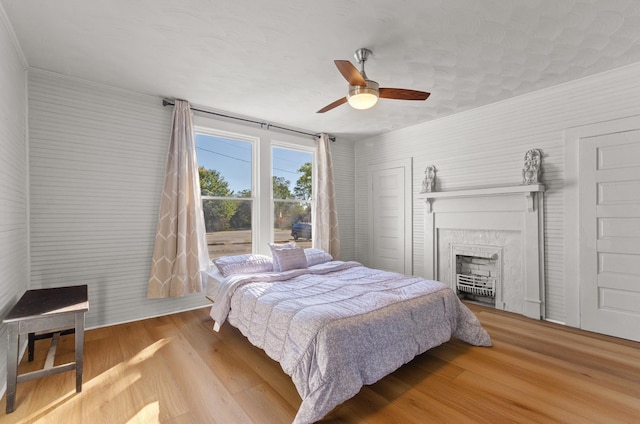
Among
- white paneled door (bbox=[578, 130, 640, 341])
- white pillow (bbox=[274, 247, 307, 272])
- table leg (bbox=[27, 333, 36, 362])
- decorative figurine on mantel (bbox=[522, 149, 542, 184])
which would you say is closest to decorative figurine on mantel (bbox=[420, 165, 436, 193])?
decorative figurine on mantel (bbox=[522, 149, 542, 184])

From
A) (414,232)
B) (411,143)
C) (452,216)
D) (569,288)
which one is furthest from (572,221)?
(411,143)

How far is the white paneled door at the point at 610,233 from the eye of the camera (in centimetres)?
279

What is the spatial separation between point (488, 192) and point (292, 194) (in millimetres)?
2833

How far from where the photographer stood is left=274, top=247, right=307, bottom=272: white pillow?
137 inches

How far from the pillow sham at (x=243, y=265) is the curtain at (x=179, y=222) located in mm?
383

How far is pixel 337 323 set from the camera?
1904 millimetres

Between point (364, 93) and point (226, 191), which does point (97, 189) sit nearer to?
point (226, 191)

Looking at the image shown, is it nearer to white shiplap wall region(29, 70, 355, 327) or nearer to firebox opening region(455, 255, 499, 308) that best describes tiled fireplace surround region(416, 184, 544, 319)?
firebox opening region(455, 255, 499, 308)

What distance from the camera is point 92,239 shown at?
313 cm

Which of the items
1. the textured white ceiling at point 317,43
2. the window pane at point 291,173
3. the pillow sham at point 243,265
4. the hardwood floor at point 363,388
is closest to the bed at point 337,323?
the pillow sham at point 243,265

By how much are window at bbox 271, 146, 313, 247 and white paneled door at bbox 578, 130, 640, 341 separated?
355 centimetres

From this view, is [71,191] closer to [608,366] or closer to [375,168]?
[375,168]

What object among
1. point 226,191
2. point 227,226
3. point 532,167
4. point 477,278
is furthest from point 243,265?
point 532,167

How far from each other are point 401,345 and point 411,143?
133 inches
